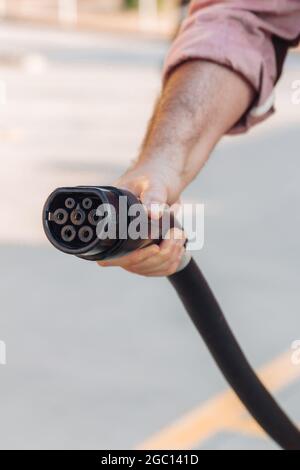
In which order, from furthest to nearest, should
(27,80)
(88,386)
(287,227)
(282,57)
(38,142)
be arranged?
(27,80), (38,142), (287,227), (88,386), (282,57)

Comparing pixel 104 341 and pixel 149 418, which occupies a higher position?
pixel 104 341

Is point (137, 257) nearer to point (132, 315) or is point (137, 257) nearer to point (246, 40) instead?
point (246, 40)

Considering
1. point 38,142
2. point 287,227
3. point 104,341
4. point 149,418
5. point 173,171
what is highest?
point 38,142

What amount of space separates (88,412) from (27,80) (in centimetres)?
1274

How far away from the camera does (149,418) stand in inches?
179

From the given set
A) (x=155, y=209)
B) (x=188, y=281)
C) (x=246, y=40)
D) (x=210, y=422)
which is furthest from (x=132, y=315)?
(x=155, y=209)

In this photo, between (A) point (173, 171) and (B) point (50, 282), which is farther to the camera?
(B) point (50, 282)

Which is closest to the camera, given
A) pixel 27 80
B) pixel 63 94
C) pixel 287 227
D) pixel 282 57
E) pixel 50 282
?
pixel 282 57

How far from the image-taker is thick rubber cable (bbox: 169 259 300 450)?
1764 millimetres

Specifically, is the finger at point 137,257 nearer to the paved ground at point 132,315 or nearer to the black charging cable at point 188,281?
the black charging cable at point 188,281

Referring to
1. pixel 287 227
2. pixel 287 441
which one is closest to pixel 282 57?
pixel 287 441

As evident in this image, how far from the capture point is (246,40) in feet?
6.45

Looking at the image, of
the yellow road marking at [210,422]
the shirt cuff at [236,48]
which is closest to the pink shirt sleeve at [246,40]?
the shirt cuff at [236,48]
